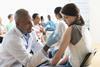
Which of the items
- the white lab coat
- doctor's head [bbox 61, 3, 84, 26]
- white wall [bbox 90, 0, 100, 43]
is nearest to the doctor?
the white lab coat

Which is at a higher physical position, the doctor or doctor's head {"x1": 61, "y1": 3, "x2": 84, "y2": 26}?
doctor's head {"x1": 61, "y1": 3, "x2": 84, "y2": 26}

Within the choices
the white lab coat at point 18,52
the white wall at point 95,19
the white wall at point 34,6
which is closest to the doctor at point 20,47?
the white lab coat at point 18,52

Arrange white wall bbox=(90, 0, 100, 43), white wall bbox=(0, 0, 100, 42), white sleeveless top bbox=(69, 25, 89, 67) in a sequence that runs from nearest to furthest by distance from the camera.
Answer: white sleeveless top bbox=(69, 25, 89, 67), white wall bbox=(90, 0, 100, 43), white wall bbox=(0, 0, 100, 42)

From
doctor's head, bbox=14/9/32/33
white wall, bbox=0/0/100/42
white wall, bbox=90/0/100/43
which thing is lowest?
white wall, bbox=90/0/100/43

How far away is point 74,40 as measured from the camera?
188 centimetres

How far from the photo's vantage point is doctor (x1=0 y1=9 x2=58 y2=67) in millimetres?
1780

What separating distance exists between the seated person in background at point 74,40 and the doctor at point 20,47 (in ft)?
0.41

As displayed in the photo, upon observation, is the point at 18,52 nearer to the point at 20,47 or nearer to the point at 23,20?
the point at 20,47

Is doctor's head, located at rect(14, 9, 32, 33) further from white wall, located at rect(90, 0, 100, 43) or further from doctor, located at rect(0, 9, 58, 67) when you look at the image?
white wall, located at rect(90, 0, 100, 43)

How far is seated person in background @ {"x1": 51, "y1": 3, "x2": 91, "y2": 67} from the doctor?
4.9 inches

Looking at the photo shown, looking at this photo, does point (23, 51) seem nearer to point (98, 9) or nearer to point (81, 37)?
point (81, 37)

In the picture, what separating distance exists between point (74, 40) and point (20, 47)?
1.47 ft

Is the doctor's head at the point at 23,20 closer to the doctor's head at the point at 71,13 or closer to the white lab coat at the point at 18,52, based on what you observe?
the white lab coat at the point at 18,52

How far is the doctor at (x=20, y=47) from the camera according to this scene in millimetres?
1780
